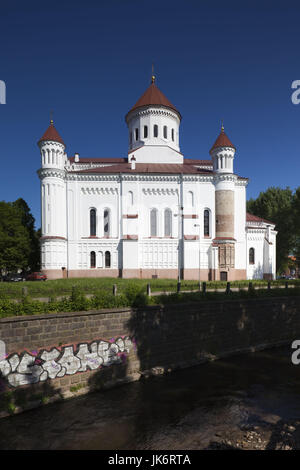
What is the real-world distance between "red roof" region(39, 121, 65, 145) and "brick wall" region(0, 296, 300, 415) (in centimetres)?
2931

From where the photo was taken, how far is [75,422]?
9.59 m

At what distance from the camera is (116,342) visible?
13.2 metres

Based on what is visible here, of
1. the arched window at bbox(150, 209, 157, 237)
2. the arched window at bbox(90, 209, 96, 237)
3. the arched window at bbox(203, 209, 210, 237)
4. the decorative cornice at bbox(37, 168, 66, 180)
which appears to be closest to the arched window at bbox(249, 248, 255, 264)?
the arched window at bbox(203, 209, 210, 237)

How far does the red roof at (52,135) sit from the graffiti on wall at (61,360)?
30154 millimetres

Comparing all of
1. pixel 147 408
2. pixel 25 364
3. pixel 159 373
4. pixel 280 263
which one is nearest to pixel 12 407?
pixel 25 364

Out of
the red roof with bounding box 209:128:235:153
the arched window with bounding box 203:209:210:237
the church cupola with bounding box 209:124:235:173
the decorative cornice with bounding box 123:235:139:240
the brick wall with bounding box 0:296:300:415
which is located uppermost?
the red roof with bounding box 209:128:235:153

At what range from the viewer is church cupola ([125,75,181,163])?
1688 inches

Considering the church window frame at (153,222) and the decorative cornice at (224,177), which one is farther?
the decorative cornice at (224,177)

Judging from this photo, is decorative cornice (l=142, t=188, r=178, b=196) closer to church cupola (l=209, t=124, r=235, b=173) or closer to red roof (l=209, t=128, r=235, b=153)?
church cupola (l=209, t=124, r=235, b=173)

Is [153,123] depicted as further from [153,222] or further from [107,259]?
[107,259]

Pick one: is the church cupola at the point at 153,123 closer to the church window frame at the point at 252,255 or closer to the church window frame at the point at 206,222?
the church window frame at the point at 206,222

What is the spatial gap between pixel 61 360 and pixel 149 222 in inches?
1061

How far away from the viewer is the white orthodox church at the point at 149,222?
116ft

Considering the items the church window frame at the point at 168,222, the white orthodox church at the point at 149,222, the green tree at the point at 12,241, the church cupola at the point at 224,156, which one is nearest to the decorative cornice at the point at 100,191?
the white orthodox church at the point at 149,222
